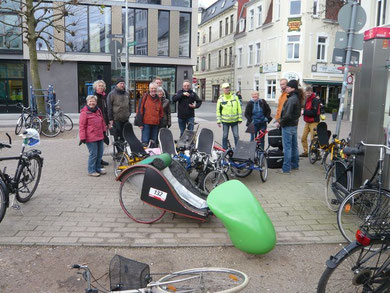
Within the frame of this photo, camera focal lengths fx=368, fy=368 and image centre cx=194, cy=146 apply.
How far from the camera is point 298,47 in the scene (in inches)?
1208

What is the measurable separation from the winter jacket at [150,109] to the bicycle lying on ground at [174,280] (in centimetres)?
500

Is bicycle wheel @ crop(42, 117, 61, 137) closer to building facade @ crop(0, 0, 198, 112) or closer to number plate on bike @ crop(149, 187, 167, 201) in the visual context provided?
building facade @ crop(0, 0, 198, 112)

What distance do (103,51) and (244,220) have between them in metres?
21.7

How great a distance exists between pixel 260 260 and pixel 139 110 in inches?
187

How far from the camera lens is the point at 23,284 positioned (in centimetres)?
321

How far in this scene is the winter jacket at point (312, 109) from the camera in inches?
347

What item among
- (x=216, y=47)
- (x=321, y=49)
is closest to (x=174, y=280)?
(x=321, y=49)

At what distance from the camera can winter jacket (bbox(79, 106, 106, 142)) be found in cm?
666

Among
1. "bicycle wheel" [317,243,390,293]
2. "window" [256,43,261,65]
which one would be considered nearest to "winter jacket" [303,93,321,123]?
"bicycle wheel" [317,243,390,293]

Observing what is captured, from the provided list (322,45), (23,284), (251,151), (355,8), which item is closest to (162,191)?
(23,284)

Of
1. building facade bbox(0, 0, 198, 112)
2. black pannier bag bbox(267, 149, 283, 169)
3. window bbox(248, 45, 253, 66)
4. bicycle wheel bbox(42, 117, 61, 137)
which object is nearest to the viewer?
black pannier bag bbox(267, 149, 283, 169)

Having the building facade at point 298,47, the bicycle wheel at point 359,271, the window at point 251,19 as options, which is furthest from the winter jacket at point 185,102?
the window at point 251,19

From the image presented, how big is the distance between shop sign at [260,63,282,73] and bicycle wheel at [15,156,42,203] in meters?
28.9

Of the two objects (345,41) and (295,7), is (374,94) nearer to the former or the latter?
(345,41)
